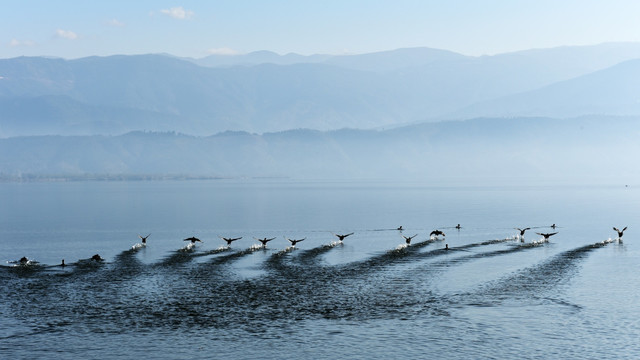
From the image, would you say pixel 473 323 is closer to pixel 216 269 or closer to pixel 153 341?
pixel 153 341

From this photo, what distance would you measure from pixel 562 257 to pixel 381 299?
42.6 m

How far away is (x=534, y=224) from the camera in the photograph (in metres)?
171

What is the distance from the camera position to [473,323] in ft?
204

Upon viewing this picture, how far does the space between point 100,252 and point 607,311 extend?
250 feet

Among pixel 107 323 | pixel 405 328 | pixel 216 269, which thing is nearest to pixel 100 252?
pixel 216 269

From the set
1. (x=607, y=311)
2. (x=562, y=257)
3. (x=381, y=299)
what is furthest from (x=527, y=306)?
(x=562, y=257)

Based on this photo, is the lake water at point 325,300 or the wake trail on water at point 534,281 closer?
the lake water at point 325,300

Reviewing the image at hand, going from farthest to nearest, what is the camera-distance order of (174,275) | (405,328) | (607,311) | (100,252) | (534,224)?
(534,224) < (100,252) < (174,275) < (607,311) < (405,328)

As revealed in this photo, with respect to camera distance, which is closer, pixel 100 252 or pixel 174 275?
pixel 174 275

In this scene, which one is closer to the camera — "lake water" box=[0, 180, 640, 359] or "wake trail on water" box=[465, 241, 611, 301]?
"lake water" box=[0, 180, 640, 359]

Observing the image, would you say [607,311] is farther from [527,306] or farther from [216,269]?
[216,269]

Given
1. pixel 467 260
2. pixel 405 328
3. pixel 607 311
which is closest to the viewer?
pixel 405 328

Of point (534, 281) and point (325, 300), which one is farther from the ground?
point (325, 300)

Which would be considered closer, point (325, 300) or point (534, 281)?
point (325, 300)
